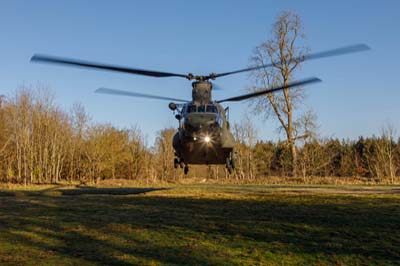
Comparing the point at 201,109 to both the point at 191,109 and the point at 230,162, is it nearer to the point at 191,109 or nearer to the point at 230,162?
the point at 191,109

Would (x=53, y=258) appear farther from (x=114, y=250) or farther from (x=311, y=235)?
(x=311, y=235)

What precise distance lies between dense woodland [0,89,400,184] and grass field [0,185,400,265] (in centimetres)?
2566

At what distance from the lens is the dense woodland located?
45.1 m

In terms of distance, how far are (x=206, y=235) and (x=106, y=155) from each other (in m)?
41.4

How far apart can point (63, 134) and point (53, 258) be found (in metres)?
45.3

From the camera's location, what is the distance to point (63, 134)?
167ft

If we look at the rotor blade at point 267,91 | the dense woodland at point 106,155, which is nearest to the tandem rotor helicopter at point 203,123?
the rotor blade at point 267,91

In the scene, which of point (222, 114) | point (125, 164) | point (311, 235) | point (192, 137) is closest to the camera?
point (311, 235)

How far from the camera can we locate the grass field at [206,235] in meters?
8.43

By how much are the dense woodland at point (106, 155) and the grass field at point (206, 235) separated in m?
25.7

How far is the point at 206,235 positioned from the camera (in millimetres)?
11227

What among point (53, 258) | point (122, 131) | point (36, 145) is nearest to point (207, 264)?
point (53, 258)

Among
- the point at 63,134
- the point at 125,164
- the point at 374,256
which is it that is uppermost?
the point at 63,134

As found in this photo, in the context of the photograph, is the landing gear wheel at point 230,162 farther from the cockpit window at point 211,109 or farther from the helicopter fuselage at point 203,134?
the cockpit window at point 211,109
